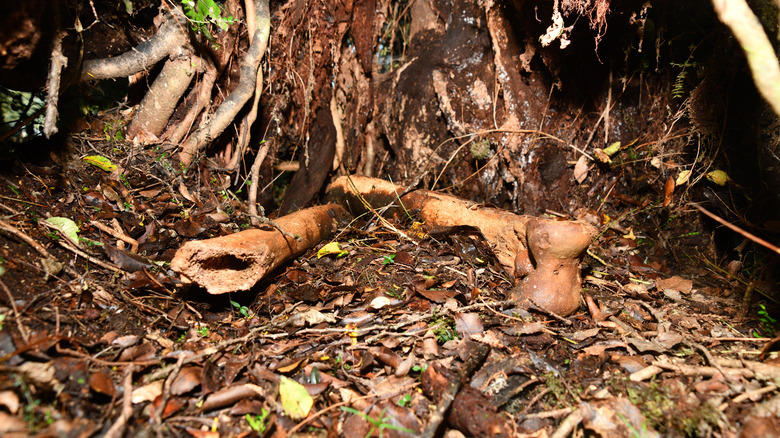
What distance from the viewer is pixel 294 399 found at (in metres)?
1.62

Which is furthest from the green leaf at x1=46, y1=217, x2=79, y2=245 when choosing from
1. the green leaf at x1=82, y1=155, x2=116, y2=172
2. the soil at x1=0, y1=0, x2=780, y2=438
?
the green leaf at x1=82, y1=155, x2=116, y2=172

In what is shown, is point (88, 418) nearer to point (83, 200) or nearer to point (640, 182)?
point (83, 200)

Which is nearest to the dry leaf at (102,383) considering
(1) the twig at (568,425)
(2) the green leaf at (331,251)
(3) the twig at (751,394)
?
(2) the green leaf at (331,251)

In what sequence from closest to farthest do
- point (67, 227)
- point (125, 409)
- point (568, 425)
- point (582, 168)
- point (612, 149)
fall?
point (125, 409), point (568, 425), point (67, 227), point (612, 149), point (582, 168)

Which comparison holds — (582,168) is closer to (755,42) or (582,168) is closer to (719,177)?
(719,177)

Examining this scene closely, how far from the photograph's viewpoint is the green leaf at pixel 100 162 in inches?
104

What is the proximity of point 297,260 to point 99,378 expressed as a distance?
1430mm

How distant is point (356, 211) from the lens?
3.80m

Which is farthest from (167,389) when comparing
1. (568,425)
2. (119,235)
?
(568,425)

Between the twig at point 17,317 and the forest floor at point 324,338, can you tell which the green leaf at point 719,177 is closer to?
the forest floor at point 324,338

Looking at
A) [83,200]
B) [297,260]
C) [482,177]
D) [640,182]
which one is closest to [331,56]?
[482,177]

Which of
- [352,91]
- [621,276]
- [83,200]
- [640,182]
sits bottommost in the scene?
[621,276]

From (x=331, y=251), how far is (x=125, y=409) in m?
1.67

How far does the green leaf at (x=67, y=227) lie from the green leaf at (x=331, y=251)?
1.50 meters
